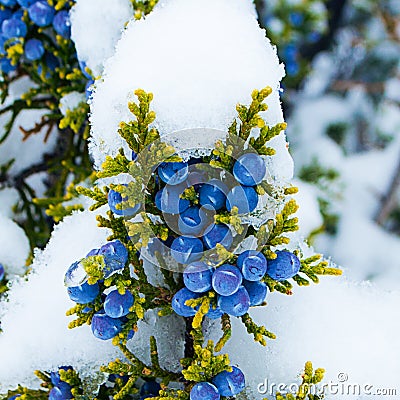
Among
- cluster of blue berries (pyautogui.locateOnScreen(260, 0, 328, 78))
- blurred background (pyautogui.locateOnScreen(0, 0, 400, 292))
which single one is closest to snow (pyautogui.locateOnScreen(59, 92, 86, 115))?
blurred background (pyautogui.locateOnScreen(0, 0, 400, 292))

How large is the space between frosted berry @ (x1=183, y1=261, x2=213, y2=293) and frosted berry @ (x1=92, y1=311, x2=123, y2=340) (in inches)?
6.1

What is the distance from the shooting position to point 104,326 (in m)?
0.96

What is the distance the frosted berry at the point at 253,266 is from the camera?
Answer: 0.91 m

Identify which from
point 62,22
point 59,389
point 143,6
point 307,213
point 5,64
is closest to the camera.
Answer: point 59,389

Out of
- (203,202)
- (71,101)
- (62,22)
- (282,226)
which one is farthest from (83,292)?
(62,22)

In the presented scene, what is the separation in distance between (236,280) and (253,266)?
0.04 metres

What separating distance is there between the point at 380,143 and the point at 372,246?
3.96 ft

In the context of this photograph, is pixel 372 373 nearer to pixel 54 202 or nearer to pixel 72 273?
pixel 72 273

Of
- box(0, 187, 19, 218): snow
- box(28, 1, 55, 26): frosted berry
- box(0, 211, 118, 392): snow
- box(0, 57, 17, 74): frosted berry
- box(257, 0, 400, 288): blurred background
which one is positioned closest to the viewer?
box(0, 211, 118, 392): snow

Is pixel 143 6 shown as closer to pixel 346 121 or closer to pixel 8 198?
pixel 8 198

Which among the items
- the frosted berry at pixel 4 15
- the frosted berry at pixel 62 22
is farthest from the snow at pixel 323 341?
the frosted berry at pixel 4 15

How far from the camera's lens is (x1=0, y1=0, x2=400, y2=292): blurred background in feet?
4.70

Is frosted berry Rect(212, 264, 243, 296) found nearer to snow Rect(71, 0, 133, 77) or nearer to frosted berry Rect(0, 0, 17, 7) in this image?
snow Rect(71, 0, 133, 77)

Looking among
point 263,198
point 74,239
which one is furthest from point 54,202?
point 263,198
